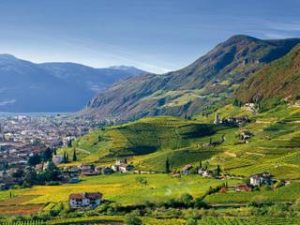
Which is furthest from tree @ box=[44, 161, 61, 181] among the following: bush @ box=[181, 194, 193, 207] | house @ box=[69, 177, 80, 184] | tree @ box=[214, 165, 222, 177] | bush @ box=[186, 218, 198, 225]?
bush @ box=[186, 218, 198, 225]

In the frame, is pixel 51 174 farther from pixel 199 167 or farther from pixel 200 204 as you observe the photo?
pixel 200 204

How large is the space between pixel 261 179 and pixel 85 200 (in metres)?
40.1

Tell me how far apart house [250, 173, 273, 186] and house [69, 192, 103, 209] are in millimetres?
34790

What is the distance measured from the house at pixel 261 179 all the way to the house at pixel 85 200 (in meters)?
34.8

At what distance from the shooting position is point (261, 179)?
132 metres

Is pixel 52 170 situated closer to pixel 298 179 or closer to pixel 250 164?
pixel 250 164

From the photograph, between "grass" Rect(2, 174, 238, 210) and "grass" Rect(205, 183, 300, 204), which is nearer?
"grass" Rect(205, 183, 300, 204)

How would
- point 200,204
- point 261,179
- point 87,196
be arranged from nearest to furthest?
point 200,204, point 87,196, point 261,179

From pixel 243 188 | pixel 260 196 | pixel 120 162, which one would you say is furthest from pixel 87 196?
pixel 120 162

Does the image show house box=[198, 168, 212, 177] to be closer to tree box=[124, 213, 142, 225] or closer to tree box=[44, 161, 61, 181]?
tree box=[44, 161, 61, 181]

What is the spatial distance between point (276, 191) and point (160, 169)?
58.1m

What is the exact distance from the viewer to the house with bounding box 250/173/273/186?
425 ft

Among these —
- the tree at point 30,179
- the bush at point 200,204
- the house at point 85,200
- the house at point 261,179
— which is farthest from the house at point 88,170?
the bush at point 200,204

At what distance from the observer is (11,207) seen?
127375 millimetres
